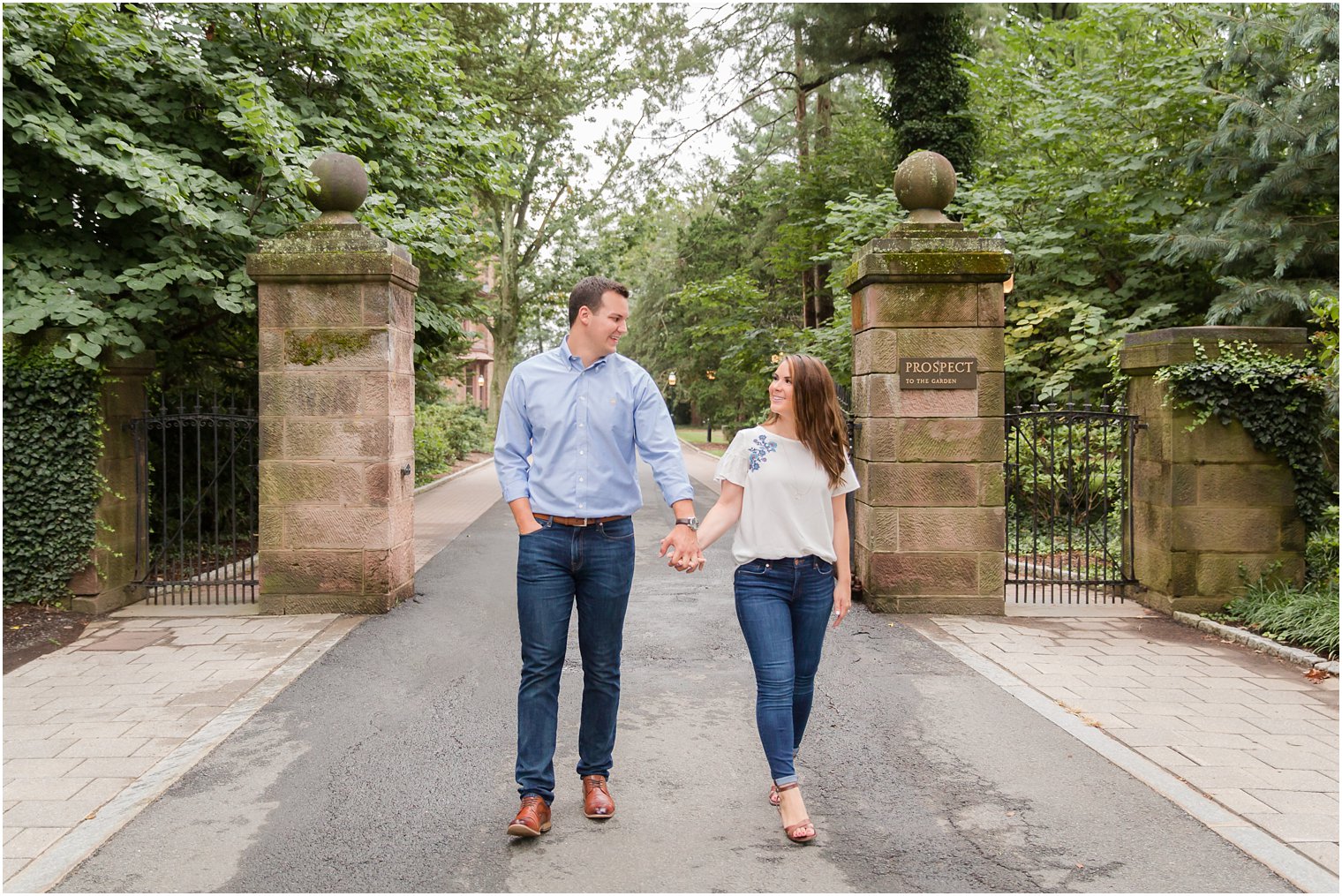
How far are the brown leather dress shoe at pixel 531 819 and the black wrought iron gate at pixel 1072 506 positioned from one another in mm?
4698

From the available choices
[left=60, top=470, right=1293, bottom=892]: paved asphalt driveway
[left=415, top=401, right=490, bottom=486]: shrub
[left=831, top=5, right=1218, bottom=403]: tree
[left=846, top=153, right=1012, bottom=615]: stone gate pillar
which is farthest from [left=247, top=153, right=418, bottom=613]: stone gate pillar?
[left=415, top=401, right=490, bottom=486]: shrub

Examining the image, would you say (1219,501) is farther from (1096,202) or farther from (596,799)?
(596,799)

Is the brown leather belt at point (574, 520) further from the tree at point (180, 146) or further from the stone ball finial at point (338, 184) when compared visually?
the stone ball finial at point (338, 184)

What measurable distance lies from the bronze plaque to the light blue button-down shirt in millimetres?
4011

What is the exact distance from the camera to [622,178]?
64.4 ft

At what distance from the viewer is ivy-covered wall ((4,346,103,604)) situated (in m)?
6.82

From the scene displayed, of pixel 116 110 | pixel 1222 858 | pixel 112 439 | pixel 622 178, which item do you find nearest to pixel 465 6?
pixel 622 178

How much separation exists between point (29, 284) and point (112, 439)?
1.36 metres

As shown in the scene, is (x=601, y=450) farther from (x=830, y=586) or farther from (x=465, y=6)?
(x=465, y=6)

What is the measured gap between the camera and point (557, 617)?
343cm

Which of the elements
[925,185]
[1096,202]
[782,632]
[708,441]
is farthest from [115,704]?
[708,441]

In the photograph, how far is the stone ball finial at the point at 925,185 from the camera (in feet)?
23.6

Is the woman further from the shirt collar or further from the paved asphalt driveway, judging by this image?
the shirt collar

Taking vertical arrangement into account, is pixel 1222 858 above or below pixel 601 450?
below
